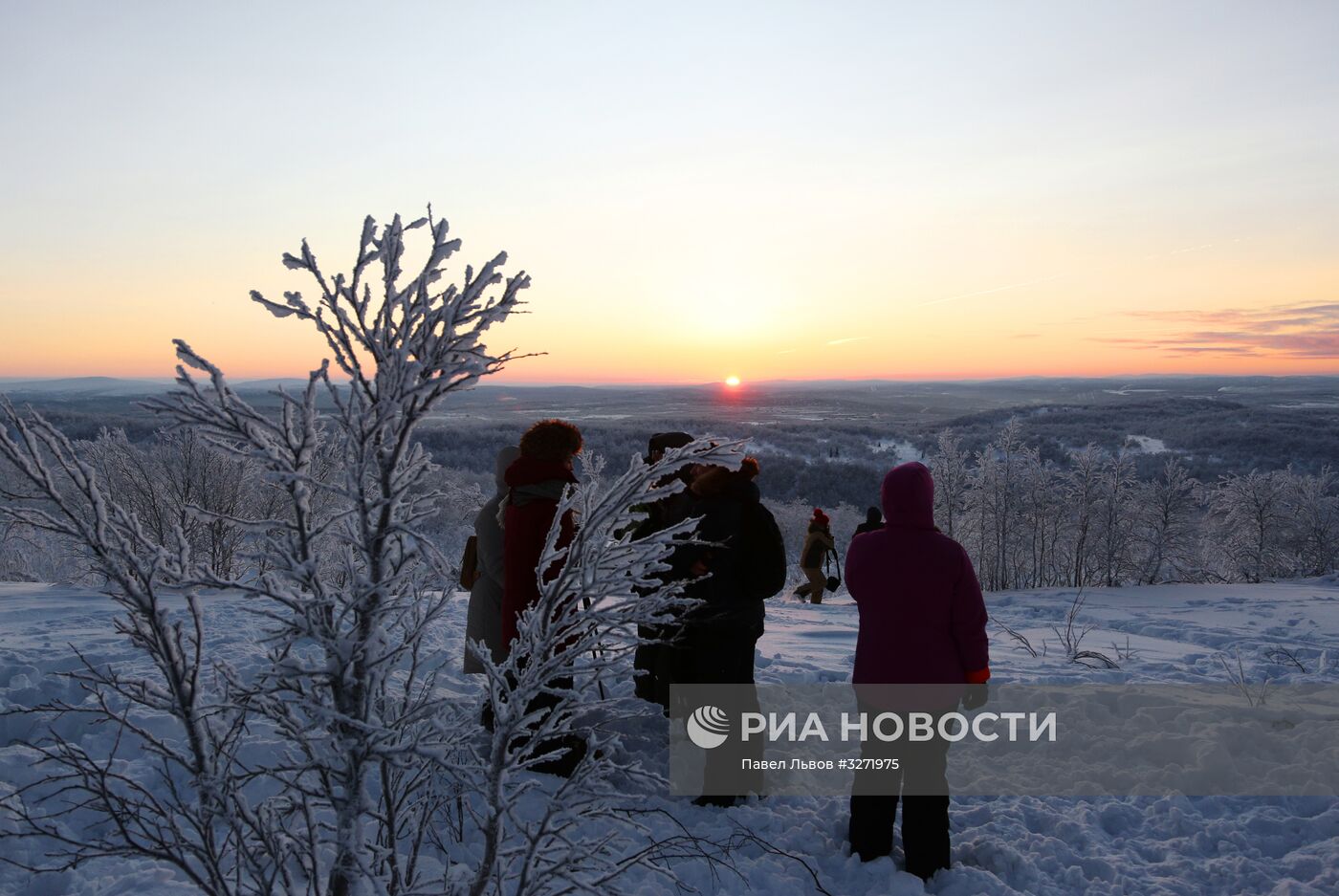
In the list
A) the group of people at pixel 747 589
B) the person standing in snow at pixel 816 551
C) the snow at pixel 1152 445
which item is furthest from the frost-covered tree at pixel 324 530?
the snow at pixel 1152 445

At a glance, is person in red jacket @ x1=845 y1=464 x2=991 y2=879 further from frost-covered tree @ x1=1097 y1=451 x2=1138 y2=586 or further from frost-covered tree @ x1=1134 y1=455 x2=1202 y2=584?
frost-covered tree @ x1=1134 y1=455 x2=1202 y2=584

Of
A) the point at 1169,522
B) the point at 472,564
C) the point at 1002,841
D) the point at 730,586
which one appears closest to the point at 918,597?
the point at 730,586

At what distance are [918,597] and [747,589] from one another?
39.5 inches

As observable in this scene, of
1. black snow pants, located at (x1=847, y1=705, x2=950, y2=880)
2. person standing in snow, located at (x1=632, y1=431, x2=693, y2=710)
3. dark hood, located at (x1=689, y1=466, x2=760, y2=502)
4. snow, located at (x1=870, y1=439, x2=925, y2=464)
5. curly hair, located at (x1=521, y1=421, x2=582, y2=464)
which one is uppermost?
curly hair, located at (x1=521, y1=421, x2=582, y2=464)

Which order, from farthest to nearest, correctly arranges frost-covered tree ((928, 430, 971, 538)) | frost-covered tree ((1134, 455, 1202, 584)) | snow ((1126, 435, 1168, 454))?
1. snow ((1126, 435, 1168, 454))
2. frost-covered tree ((928, 430, 971, 538))
3. frost-covered tree ((1134, 455, 1202, 584))

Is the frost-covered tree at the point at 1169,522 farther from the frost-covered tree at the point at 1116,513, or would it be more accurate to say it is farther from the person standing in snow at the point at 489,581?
the person standing in snow at the point at 489,581

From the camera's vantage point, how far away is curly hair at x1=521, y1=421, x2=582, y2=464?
4008 millimetres

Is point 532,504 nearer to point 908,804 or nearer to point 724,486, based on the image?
point 724,486

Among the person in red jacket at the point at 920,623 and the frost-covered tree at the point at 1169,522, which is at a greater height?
the person in red jacket at the point at 920,623

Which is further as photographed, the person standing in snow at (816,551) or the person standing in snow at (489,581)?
the person standing in snow at (816,551)

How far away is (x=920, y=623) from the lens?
3.42 m

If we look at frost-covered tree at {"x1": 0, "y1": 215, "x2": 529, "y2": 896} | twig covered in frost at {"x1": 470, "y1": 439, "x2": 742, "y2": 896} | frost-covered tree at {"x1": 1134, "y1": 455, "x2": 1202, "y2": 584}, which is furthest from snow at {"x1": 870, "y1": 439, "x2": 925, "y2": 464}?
frost-covered tree at {"x1": 0, "y1": 215, "x2": 529, "y2": 896}

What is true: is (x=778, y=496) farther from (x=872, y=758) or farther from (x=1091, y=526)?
(x=872, y=758)

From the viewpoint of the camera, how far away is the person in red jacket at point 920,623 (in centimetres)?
338
